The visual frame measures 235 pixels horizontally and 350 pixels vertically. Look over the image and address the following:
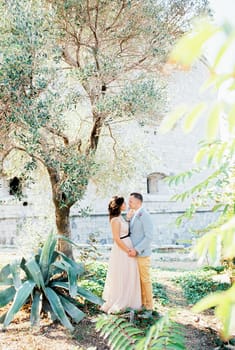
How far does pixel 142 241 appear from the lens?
16.4ft

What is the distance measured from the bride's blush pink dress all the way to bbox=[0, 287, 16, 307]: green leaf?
1139 millimetres

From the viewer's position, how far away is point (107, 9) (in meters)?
7.11

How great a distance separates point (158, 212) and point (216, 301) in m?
16.9

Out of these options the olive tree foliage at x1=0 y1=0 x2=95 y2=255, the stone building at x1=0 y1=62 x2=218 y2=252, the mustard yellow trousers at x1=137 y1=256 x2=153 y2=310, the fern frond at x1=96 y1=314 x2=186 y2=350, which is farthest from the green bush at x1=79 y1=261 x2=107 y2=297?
the stone building at x1=0 y1=62 x2=218 y2=252

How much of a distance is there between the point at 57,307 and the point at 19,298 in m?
0.41

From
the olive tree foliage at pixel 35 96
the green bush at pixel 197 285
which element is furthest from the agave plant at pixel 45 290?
the green bush at pixel 197 285

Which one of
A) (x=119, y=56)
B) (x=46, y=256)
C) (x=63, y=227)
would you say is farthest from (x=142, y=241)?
(x=119, y=56)

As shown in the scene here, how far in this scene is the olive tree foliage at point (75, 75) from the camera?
214 inches

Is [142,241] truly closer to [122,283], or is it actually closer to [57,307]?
[122,283]

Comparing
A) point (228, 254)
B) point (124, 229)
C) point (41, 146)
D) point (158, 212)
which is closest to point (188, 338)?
point (124, 229)

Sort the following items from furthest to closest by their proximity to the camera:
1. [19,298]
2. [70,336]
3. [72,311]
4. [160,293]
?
[160,293] < [72,311] < [19,298] < [70,336]

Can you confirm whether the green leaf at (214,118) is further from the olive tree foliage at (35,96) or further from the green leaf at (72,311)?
the olive tree foliage at (35,96)

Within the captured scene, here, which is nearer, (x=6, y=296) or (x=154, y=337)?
(x=154, y=337)

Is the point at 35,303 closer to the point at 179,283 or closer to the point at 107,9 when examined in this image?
the point at 179,283
